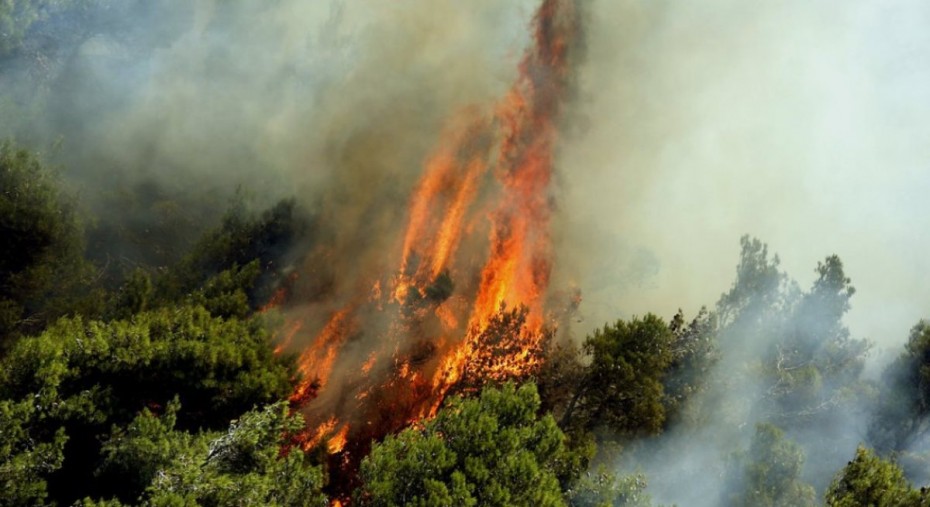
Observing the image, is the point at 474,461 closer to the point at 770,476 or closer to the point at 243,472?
the point at 243,472

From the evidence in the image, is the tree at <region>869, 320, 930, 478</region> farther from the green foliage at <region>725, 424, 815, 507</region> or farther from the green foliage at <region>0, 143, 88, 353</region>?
the green foliage at <region>0, 143, 88, 353</region>

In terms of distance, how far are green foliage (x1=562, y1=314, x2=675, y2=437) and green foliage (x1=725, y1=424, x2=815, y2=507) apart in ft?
12.7

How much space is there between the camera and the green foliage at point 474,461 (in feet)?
55.7

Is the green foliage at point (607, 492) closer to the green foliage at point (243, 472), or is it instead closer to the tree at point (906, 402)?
the green foliage at point (243, 472)

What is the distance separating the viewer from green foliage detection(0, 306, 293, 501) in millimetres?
18531

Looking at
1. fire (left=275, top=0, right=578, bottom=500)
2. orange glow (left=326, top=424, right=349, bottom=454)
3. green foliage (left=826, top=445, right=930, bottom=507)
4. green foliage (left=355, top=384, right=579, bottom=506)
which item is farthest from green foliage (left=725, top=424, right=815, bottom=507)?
orange glow (left=326, top=424, right=349, bottom=454)

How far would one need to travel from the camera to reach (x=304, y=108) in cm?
5106

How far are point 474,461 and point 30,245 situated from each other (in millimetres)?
21255

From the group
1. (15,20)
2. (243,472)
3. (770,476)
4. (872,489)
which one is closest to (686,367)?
(770,476)

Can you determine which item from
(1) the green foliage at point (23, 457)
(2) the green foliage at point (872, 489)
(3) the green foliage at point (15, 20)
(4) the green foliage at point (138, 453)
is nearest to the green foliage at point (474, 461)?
(4) the green foliage at point (138, 453)

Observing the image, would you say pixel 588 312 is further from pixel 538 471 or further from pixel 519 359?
pixel 538 471

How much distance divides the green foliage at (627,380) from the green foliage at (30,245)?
2359 cm

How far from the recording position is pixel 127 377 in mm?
20797

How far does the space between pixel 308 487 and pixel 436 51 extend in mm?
39737
